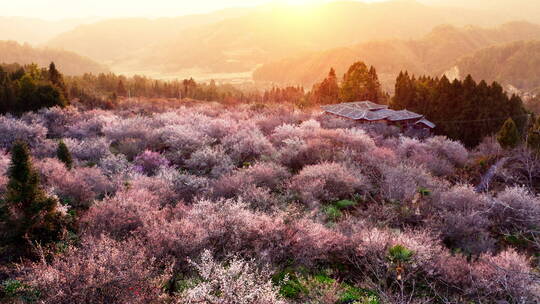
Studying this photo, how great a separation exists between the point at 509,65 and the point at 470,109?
5125 inches

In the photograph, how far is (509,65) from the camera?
460ft

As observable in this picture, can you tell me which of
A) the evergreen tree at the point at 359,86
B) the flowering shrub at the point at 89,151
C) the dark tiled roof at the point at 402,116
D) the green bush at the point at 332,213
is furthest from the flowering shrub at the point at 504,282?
the evergreen tree at the point at 359,86

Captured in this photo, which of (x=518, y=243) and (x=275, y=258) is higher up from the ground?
(x=275, y=258)

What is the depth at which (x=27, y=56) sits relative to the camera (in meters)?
173

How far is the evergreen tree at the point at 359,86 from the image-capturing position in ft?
171

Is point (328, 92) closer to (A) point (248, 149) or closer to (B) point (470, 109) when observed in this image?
(B) point (470, 109)

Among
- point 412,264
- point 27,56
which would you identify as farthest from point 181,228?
point 27,56

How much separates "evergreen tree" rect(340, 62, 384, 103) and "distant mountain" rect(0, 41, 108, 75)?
156 meters

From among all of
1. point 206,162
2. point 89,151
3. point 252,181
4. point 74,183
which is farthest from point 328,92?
point 74,183

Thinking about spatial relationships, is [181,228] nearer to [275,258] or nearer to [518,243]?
[275,258]

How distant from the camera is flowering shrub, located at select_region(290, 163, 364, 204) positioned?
13.6 m

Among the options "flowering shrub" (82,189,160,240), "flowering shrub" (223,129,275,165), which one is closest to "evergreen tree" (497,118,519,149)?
"flowering shrub" (223,129,275,165)

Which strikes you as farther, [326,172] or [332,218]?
[326,172]

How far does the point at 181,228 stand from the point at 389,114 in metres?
31.3
